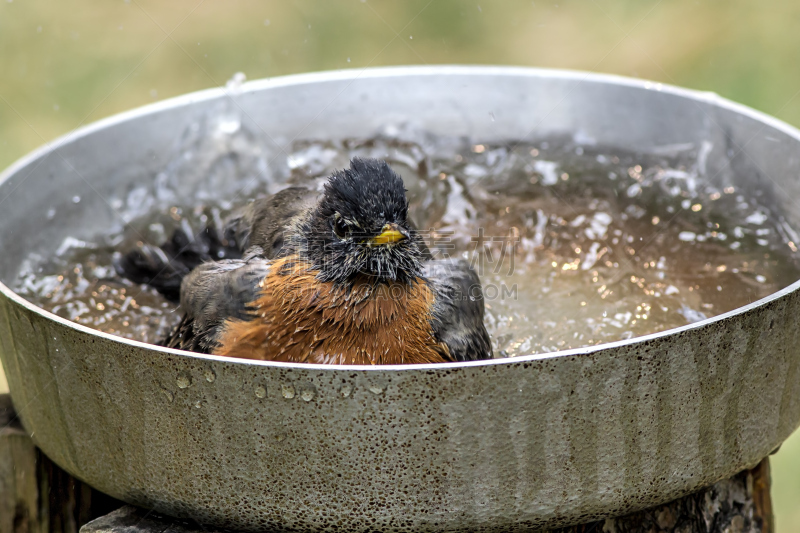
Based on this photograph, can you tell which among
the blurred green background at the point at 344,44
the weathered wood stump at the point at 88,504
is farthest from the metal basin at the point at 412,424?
the blurred green background at the point at 344,44

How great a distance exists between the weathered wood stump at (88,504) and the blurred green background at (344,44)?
490 cm

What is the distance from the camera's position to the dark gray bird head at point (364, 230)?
2.59m

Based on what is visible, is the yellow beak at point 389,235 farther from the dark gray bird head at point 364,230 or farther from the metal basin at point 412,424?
the metal basin at point 412,424

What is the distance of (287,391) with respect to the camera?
1.83 metres

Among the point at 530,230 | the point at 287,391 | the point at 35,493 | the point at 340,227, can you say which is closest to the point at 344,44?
the point at 530,230

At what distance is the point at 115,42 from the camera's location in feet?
27.6

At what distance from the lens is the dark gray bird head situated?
259 centimetres

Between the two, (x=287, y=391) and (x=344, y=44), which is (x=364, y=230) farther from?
(x=344, y=44)

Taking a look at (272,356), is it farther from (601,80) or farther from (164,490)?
(601,80)

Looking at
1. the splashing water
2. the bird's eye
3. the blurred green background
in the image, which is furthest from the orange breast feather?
the blurred green background

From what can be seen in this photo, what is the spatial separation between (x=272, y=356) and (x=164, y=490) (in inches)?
23.4

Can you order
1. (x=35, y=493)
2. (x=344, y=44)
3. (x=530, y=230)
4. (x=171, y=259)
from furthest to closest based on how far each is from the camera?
(x=344, y=44), (x=530, y=230), (x=171, y=259), (x=35, y=493)

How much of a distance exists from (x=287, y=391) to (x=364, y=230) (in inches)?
35.4

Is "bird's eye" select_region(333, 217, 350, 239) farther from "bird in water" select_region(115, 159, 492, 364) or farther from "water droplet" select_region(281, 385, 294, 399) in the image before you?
"water droplet" select_region(281, 385, 294, 399)
